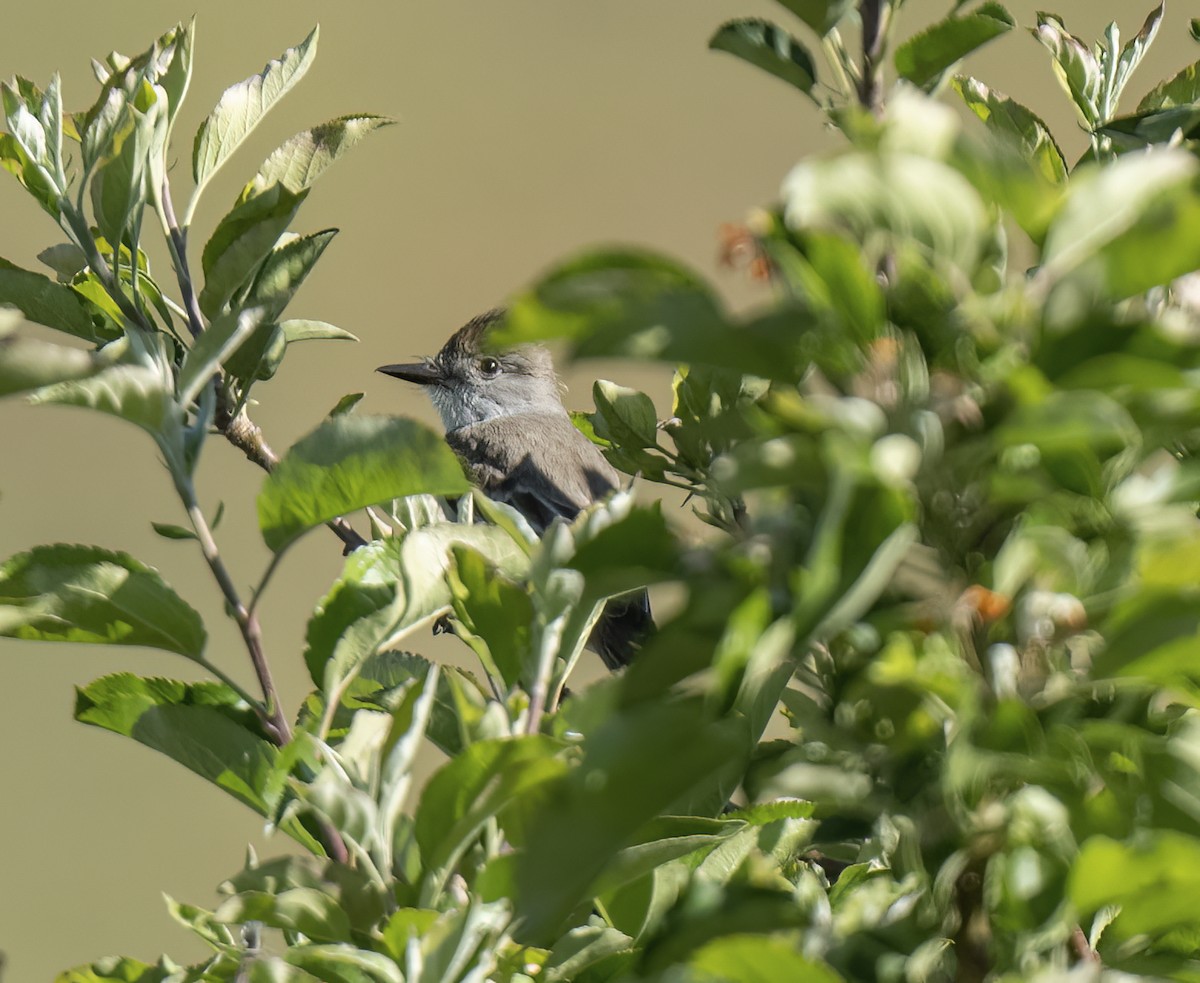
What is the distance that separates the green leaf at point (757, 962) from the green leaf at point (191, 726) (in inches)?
16.5

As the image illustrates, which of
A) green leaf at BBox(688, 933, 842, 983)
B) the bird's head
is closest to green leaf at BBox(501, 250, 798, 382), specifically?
green leaf at BBox(688, 933, 842, 983)

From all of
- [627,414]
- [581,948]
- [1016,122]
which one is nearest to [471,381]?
[627,414]

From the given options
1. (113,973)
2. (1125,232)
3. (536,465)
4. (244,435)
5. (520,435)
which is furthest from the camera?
(520,435)

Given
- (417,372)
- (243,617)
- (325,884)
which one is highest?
(243,617)

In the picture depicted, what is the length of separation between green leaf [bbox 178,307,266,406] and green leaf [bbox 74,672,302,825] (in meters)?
0.20

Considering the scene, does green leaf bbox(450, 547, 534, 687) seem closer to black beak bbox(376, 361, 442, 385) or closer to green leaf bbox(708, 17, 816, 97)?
green leaf bbox(708, 17, 816, 97)

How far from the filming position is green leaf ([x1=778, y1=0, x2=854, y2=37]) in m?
0.87

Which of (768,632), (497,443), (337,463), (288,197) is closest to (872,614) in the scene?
(768,632)

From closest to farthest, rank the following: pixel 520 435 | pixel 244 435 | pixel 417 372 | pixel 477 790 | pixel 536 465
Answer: pixel 477 790
pixel 244 435
pixel 536 465
pixel 520 435
pixel 417 372

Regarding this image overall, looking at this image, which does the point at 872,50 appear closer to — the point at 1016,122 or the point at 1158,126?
the point at 1158,126

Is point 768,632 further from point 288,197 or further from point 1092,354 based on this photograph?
point 288,197

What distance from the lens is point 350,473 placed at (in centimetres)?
90

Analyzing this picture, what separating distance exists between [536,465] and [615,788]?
11.8ft

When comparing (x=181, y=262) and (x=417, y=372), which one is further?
(x=417, y=372)
